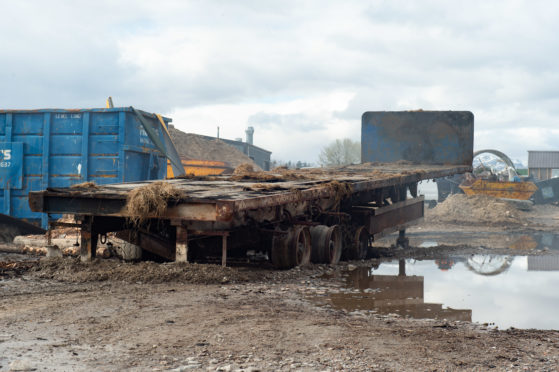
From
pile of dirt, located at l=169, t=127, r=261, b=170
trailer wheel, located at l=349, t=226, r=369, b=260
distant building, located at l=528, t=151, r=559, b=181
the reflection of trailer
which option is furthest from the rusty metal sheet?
distant building, located at l=528, t=151, r=559, b=181

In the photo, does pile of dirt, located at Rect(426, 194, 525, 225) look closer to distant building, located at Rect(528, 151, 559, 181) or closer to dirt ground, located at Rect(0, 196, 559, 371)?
dirt ground, located at Rect(0, 196, 559, 371)

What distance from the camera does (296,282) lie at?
6.56m

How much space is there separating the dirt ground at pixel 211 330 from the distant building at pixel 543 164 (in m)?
45.5

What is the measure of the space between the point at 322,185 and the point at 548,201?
990 inches

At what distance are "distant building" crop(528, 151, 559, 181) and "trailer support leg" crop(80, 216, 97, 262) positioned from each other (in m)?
45.7

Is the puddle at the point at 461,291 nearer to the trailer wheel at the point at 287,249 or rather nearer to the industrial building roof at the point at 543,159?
the trailer wheel at the point at 287,249

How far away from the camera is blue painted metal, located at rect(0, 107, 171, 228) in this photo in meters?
11.3

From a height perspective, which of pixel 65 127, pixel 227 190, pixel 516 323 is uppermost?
pixel 65 127

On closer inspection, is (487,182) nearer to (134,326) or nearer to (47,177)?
(47,177)

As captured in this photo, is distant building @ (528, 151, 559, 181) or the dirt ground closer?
the dirt ground

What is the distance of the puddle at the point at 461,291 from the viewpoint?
18.6 ft

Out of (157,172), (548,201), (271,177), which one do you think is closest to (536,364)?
(271,177)

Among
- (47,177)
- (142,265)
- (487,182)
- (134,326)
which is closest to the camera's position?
(134,326)

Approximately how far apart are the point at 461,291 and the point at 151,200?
154 inches
